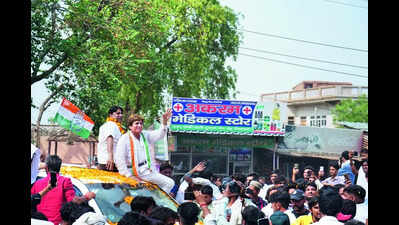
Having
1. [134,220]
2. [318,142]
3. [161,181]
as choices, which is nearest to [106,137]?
[161,181]

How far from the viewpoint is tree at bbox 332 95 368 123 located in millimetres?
27078

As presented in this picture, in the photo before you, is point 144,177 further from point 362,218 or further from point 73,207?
point 362,218

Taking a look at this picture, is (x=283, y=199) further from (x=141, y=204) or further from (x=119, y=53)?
(x=119, y=53)

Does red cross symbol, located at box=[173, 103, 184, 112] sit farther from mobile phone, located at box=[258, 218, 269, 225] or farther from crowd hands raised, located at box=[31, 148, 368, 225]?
mobile phone, located at box=[258, 218, 269, 225]

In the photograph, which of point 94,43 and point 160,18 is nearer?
point 94,43

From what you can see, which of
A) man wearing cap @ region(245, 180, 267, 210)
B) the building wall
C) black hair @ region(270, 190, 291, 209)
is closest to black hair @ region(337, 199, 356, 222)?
black hair @ region(270, 190, 291, 209)

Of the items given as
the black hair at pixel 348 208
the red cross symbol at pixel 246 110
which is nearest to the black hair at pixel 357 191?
the black hair at pixel 348 208

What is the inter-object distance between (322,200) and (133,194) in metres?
1.75

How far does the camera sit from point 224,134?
15523 mm

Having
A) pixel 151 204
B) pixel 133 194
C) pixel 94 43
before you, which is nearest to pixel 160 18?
pixel 94 43

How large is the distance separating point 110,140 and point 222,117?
9.61m

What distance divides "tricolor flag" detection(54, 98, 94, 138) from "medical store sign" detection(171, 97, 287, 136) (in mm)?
7469

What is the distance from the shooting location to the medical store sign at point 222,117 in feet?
47.6
